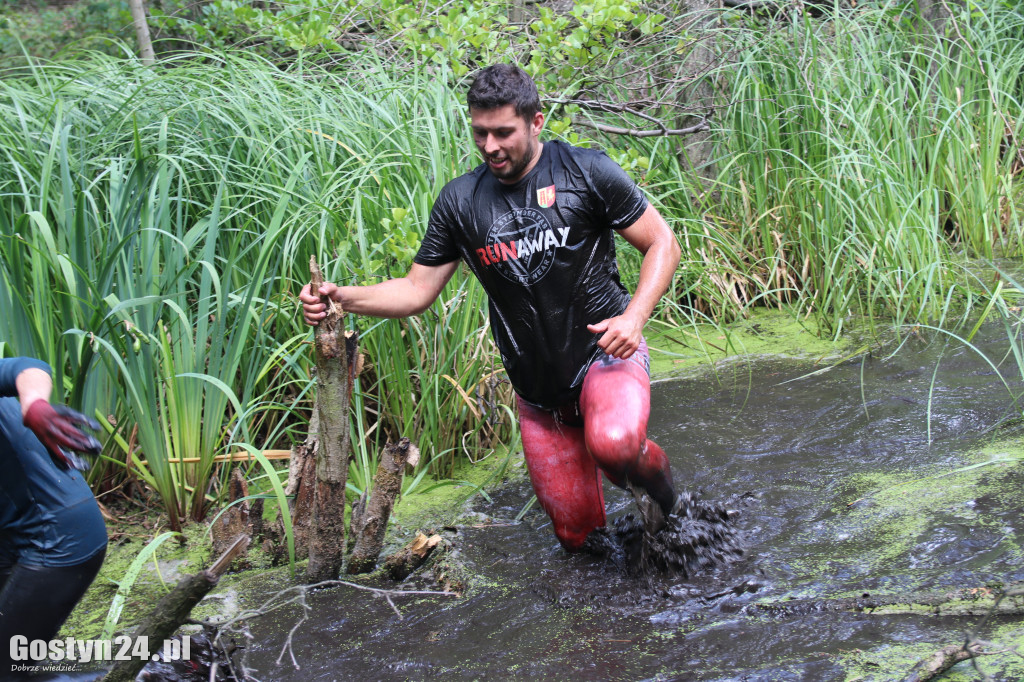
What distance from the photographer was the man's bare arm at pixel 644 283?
263 centimetres

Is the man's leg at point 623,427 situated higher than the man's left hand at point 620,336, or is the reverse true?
the man's left hand at point 620,336

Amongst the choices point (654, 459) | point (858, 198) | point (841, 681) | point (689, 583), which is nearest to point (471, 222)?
point (654, 459)

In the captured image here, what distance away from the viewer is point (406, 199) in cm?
395

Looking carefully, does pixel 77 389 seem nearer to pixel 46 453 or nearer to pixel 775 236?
pixel 46 453

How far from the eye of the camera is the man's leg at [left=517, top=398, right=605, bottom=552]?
3133mm

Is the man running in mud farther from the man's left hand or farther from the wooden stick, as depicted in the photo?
the wooden stick

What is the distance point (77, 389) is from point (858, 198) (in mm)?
3935

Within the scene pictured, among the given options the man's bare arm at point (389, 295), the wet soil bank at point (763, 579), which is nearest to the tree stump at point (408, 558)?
the wet soil bank at point (763, 579)

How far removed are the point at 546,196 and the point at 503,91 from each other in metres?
0.36

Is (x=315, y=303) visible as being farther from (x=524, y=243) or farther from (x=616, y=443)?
(x=616, y=443)

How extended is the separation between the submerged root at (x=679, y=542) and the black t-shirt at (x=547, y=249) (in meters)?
0.55

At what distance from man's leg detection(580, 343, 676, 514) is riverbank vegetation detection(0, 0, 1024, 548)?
Answer: 0.97 m

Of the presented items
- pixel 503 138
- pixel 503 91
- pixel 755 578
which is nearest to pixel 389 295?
pixel 503 138

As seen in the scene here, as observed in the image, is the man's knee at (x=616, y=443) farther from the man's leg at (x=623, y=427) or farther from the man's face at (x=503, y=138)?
the man's face at (x=503, y=138)
